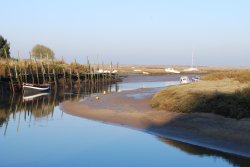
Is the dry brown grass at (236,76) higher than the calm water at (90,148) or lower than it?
higher

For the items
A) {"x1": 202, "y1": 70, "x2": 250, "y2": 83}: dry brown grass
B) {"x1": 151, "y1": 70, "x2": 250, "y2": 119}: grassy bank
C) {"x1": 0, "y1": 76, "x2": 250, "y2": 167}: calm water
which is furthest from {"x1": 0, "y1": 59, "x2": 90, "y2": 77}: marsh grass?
{"x1": 151, "y1": 70, "x2": 250, "y2": 119}: grassy bank

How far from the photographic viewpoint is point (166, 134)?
2106 cm

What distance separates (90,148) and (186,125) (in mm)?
5929

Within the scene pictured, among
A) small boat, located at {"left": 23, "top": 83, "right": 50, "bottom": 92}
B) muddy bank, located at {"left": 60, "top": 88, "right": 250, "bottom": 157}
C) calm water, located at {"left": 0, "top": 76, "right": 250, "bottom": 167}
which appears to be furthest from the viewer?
small boat, located at {"left": 23, "top": 83, "right": 50, "bottom": 92}

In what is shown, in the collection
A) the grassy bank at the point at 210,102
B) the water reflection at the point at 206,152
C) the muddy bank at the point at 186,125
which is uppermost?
the grassy bank at the point at 210,102

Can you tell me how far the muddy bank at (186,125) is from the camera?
59.8 feet

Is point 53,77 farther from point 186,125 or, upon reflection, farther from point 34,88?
point 186,125

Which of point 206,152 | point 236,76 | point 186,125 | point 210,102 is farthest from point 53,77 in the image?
point 206,152

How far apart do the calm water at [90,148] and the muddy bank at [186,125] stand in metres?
0.76

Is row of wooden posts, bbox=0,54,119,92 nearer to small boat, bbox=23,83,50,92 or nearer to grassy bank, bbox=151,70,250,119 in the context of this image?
small boat, bbox=23,83,50,92

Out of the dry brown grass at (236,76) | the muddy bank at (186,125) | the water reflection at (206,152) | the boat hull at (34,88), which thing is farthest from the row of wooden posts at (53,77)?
the water reflection at (206,152)

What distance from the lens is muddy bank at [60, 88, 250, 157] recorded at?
1822 centimetres

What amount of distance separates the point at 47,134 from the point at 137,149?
20.5 ft

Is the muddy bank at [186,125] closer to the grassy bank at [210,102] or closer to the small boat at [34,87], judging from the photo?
the grassy bank at [210,102]
